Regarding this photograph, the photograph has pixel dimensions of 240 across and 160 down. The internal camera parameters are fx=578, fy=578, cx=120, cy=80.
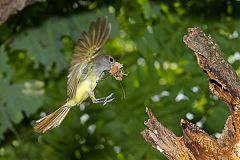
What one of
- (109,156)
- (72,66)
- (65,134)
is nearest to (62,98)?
(65,134)

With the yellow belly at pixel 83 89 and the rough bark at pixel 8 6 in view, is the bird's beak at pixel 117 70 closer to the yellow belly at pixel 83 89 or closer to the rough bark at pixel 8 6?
the yellow belly at pixel 83 89

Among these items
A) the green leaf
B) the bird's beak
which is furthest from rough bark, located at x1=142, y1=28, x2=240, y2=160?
the green leaf

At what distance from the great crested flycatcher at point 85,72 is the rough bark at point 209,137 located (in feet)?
0.33

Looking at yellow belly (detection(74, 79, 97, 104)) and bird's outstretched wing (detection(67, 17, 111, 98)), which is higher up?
→ bird's outstretched wing (detection(67, 17, 111, 98))

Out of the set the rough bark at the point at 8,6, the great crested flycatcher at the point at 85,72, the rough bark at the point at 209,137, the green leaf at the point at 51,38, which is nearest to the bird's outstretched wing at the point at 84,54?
the great crested flycatcher at the point at 85,72

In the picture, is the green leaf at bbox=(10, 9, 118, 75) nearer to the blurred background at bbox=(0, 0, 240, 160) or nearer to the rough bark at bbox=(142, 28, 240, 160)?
the blurred background at bbox=(0, 0, 240, 160)

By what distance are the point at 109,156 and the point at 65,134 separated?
0.65 ft

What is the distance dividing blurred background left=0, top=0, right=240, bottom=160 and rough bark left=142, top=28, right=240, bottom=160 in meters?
1.09

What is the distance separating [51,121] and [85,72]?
0.10 metres

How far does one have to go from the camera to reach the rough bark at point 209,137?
88cm

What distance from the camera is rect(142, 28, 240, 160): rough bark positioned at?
2.89 feet

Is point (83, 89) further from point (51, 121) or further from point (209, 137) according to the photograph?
point (209, 137)

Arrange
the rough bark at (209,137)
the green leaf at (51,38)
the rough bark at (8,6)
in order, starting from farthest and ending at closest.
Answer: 1. the green leaf at (51,38)
2. the rough bark at (8,6)
3. the rough bark at (209,137)

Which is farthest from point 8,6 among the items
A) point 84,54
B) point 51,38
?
point 51,38
